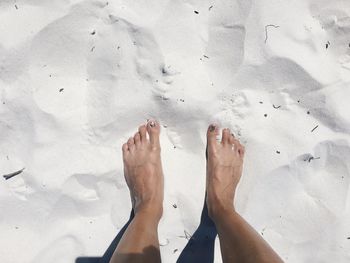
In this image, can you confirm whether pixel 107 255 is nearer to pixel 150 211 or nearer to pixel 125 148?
pixel 150 211

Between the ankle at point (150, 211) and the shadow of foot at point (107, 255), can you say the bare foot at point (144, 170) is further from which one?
the shadow of foot at point (107, 255)

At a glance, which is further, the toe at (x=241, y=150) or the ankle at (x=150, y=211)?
the toe at (x=241, y=150)

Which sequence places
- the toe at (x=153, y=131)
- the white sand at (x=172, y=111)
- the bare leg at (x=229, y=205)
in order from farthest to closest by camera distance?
the toe at (x=153, y=131), the white sand at (x=172, y=111), the bare leg at (x=229, y=205)

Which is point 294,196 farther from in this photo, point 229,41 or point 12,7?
point 12,7

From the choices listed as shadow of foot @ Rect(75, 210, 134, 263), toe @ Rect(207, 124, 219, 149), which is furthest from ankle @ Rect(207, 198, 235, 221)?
shadow of foot @ Rect(75, 210, 134, 263)

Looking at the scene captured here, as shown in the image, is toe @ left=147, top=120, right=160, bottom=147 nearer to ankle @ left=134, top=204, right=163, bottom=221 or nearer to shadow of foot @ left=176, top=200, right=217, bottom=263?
ankle @ left=134, top=204, right=163, bottom=221

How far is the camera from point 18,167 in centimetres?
153

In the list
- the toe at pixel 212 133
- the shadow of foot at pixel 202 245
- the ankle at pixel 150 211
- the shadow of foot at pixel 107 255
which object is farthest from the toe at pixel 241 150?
the shadow of foot at pixel 107 255

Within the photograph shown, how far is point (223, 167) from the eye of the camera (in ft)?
5.62

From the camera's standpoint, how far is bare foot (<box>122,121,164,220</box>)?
163cm

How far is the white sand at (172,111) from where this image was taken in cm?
150

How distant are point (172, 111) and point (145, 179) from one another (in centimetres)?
32

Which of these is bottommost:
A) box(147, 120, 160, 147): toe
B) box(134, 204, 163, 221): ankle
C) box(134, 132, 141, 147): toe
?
box(134, 204, 163, 221): ankle

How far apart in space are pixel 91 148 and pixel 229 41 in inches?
27.4
